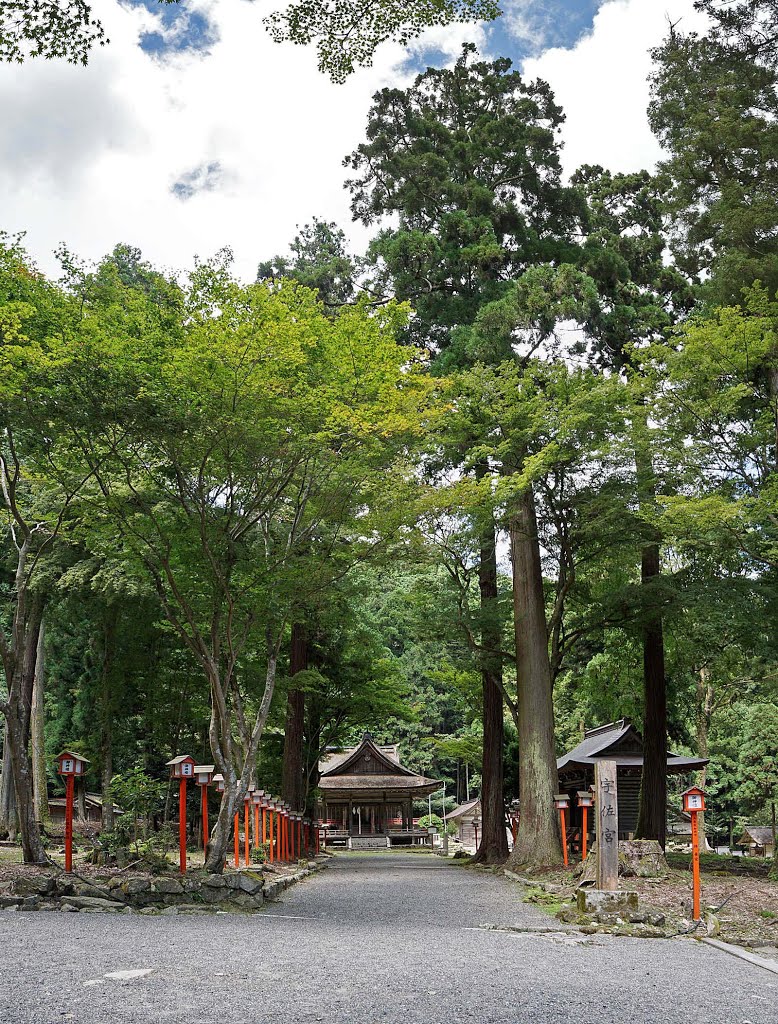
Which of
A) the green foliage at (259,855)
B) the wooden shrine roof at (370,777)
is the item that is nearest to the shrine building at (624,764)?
the green foliage at (259,855)

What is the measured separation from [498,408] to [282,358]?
593cm

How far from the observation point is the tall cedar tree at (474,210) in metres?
15.8

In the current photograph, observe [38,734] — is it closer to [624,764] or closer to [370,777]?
[624,764]

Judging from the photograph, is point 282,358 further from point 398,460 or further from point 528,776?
point 528,776

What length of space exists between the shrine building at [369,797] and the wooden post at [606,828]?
2515cm

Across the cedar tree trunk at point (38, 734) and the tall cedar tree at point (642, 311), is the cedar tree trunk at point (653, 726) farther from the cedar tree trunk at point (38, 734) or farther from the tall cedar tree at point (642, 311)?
the cedar tree trunk at point (38, 734)

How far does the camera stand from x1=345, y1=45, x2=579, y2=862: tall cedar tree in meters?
15.8

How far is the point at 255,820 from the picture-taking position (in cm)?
1357

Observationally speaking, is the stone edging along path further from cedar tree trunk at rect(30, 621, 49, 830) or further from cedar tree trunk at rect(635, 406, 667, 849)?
cedar tree trunk at rect(30, 621, 49, 830)

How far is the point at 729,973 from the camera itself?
5.46 meters

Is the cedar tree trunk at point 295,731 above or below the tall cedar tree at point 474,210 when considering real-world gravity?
below

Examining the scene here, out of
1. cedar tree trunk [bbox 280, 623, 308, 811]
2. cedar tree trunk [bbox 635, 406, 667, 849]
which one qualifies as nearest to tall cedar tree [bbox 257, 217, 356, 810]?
cedar tree trunk [bbox 280, 623, 308, 811]

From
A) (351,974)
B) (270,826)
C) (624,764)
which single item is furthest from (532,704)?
(351,974)

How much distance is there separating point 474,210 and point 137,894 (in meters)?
12.4
